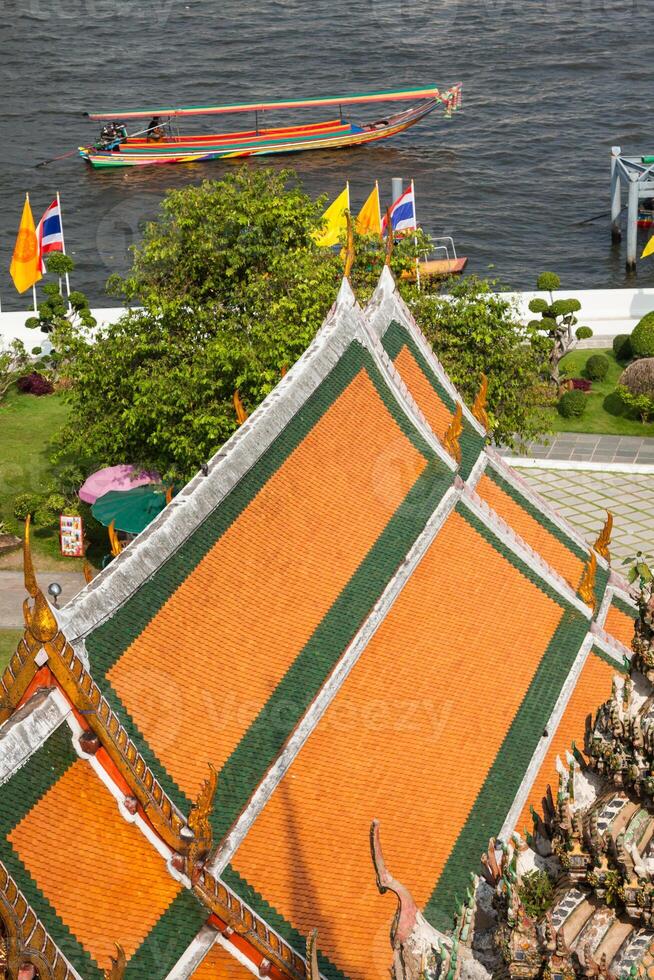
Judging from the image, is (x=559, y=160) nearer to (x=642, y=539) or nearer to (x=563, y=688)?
(x=642, y=539)

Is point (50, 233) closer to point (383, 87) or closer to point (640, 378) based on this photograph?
point (640, 378)

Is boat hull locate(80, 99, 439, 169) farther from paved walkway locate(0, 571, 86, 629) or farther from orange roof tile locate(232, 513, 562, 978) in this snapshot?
orange roof tile locate(232, 513, 562, 978)

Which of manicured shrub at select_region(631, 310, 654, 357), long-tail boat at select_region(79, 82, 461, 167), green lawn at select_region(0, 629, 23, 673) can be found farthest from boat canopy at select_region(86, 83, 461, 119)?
green lawn at select_region(0, 629, 23, 673)

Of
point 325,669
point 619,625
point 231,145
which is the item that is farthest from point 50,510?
point 231,145

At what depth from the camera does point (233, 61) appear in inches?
4286

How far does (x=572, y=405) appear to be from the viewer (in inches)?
2030

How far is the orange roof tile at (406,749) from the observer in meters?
21.2

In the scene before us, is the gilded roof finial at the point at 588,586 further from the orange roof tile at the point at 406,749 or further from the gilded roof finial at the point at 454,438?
the gilded roof finial at the point at 454,438

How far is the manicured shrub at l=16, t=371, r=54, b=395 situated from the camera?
56.6 metres

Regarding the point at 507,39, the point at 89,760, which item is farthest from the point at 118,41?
the point at 89,760

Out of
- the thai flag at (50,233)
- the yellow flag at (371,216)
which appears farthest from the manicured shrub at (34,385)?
the yellow flag at (371,216)

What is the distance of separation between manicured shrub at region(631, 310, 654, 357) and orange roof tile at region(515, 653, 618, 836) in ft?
93.4

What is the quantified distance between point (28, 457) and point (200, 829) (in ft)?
107

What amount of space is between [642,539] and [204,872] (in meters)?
25.3
